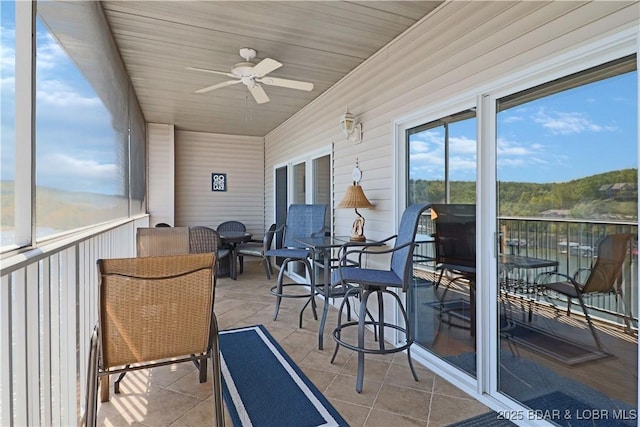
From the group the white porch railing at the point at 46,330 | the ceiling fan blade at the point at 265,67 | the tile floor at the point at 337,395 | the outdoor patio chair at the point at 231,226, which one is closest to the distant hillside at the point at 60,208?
the white porch railing at the point at 46,330

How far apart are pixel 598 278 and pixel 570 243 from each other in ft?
0.71

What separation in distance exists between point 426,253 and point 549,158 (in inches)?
48.9

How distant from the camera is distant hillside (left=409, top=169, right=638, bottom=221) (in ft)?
5.23

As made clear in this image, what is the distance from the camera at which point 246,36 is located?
3123mm

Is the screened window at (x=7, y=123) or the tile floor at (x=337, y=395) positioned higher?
the screened window at (x=7, y=123)

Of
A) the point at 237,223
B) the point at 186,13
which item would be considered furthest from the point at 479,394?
the point at 237,223

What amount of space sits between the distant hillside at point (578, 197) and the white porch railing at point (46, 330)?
2433 mm

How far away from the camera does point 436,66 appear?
2.67m

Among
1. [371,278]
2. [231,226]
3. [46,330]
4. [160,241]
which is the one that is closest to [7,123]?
[46,330]

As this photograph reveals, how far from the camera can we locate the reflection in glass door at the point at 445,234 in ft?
8.11

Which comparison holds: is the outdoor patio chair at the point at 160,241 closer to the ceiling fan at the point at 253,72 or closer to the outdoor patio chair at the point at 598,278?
the ceiling fan at the point at 253,72

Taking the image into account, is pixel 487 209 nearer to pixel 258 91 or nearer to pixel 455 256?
pixel 455 256

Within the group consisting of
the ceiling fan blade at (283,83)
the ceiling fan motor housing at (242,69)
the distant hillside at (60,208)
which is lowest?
the distant hillside at (60,208)

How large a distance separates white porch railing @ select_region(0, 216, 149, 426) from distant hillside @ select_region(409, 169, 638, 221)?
2433 mm
